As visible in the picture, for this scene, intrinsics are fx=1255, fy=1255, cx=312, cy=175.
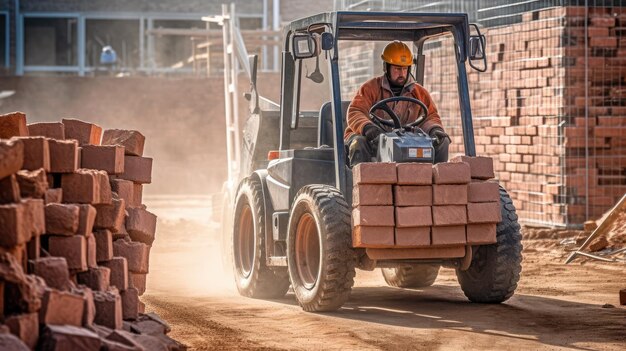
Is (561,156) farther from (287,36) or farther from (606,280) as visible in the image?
(287,36)

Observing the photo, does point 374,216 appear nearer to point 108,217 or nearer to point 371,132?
point 371,132

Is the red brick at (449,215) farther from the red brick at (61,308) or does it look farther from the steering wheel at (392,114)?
the red brick at (61,308)

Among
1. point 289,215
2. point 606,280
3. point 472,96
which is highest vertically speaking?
point 472,96

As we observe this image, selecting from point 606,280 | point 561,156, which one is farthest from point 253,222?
point 561,156

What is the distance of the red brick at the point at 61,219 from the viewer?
282 inches

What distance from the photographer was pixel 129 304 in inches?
309

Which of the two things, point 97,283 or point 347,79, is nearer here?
point 97,283

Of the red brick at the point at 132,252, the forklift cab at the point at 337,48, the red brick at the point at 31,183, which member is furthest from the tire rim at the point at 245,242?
the red brick at the point at 31,183

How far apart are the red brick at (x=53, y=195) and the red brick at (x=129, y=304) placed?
779 mm

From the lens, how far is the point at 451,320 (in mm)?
9414

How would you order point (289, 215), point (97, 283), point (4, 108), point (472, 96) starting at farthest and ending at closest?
point (4, 108) < point (472, 96) < point (289, 215) < point (97, 283)

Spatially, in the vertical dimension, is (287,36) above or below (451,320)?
above

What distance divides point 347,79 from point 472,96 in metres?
5.33

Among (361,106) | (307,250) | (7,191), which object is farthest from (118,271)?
(361,106)
